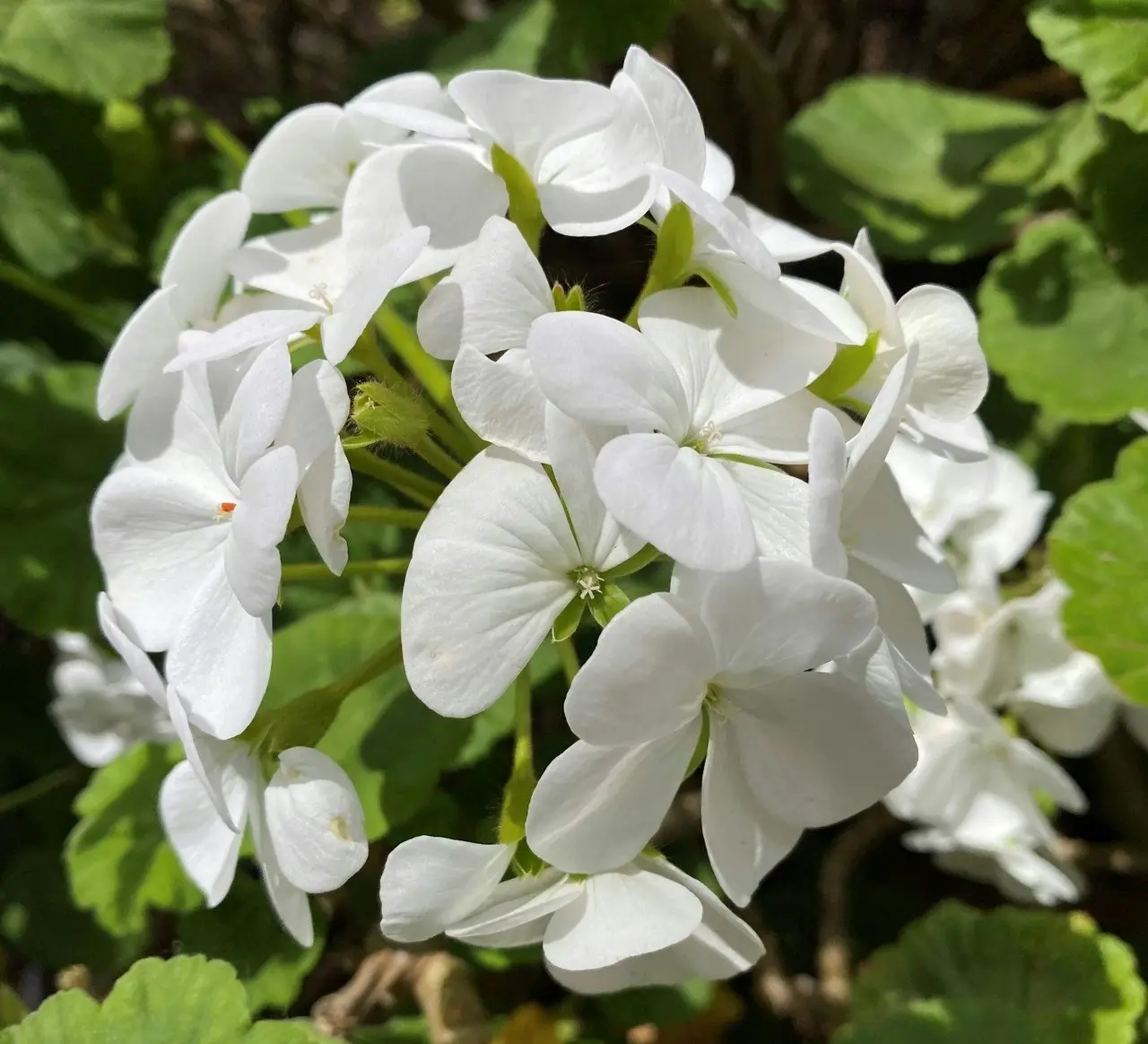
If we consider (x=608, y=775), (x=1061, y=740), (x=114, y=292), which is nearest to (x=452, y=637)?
(x=608, y=775)

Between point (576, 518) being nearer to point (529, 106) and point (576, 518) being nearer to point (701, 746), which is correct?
point (701, 746)

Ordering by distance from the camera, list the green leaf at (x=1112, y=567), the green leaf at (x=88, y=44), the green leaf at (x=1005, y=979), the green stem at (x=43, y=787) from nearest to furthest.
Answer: the green leaf at (x=1112, y=567) → the green leaf at (x=1005, y=979) → the green leaf at (x=88, y=44) → the green stem at (x=43, y=787)

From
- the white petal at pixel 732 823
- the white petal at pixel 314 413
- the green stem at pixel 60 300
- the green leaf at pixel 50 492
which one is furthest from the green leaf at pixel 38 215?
the white petal at pixel 732 823

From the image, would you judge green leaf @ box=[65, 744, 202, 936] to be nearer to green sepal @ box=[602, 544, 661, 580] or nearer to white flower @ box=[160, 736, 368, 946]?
white flower @ box=[160, 736, 368, 946]

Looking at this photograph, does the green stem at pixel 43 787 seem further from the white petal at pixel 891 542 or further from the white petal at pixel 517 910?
the white petal at pixel 891 542

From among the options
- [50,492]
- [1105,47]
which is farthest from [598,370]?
[50,492]

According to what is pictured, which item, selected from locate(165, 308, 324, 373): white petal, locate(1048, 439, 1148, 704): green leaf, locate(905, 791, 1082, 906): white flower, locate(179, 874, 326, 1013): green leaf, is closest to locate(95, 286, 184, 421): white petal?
locate(165, 308, 324, 373): white petal
